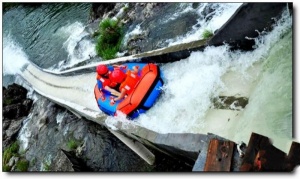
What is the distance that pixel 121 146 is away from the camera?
5.68 m

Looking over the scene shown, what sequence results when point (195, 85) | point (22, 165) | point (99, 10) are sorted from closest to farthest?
point (195, 85) → point (22, 165) → point (99, 10)

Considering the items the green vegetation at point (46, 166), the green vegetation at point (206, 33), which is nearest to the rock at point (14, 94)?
the green vegetation at point (46, 166)

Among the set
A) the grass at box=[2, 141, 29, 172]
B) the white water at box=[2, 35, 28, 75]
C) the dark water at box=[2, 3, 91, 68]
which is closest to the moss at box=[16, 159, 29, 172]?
the grass at box=[2, 141, 29, 172]

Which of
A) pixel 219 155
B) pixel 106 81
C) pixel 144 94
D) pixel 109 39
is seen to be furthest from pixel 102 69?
pixel 219 155

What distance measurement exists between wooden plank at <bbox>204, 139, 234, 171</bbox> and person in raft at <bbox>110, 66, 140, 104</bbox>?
7.05 feet

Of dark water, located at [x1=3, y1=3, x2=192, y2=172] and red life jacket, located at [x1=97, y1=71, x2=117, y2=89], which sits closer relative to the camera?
red life jacket, located at [x1=97, y1=71, x2=117, y2=89]

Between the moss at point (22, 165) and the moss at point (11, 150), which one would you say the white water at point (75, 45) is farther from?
the moss at point (22, 165)

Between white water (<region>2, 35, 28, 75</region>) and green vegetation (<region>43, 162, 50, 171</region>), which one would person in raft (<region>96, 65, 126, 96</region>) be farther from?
white water (<region>2, 35, 28, 75</region>)

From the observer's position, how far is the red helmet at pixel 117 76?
5.28 metres

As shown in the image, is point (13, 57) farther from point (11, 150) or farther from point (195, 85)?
point (195, 85)

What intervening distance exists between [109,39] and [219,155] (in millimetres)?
4886

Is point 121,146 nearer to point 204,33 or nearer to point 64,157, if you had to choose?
point 64,157

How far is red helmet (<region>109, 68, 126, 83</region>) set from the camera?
528 centimetres

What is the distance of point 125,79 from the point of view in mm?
5344
